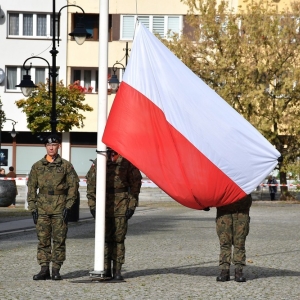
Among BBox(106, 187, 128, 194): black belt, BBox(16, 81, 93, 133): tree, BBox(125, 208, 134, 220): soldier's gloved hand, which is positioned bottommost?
BBox(16, 81, 93, 133): tree

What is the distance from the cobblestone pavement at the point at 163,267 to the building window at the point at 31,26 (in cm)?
4032

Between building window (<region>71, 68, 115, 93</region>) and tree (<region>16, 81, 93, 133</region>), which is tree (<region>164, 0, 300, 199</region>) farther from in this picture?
building window (<region>71, 68, 115, 93</region>)

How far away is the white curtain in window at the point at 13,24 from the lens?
6631 centimetres

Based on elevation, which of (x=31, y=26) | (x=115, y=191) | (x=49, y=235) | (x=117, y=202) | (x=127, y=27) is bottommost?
(x=49, y=235)

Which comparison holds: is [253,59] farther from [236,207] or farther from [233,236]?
[233,236]

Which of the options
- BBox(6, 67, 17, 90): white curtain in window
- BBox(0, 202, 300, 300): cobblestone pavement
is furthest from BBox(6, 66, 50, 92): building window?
BBox(0, 202, 300, 300): cobblestone pavement

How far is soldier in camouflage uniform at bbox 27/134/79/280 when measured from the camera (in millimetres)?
13492

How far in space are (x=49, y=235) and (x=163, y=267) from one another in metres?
2.74

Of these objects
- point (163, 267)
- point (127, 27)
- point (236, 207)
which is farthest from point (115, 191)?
point (127, 27)

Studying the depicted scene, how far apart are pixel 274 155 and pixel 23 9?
5420 centimetres

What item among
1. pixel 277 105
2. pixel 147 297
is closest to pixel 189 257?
pixel 147 297

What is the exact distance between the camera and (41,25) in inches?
2625

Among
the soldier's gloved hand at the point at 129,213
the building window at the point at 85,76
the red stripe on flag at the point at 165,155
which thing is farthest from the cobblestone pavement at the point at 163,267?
the building window at the point at 85,76

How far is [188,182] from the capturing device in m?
13.0
